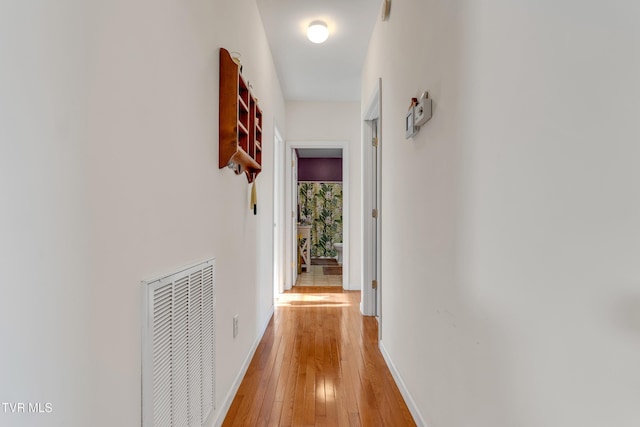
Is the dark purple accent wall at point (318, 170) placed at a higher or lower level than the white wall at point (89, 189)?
higher

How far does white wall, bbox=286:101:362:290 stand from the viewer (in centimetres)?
491

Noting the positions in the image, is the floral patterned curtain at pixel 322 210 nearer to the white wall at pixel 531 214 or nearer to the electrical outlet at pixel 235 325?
the electrical outlet at pixel 235 325

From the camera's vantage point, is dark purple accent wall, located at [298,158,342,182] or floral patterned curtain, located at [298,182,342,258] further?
dark purple accent wall, located at [298,158,342,182]

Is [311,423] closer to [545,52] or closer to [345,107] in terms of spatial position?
[545,52]

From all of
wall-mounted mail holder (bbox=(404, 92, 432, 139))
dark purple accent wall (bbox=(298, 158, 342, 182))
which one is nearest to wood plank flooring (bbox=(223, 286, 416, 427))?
wall-mounted mail holder (bbox=(404, 92, 432, 139))

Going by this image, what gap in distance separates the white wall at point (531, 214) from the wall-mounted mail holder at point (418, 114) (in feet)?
0.16

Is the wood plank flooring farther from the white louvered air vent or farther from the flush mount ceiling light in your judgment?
the flush mount ceiling light

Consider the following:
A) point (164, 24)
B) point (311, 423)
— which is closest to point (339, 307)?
point (311, 423)

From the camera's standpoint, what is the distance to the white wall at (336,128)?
4914mm

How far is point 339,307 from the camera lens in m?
4.00

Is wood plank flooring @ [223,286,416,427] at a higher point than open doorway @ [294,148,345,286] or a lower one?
lower

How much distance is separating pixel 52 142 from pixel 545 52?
1016 millimetres

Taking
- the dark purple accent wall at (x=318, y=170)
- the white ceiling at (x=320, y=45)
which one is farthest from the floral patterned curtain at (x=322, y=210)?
the white ceiling at (x=320, y=45)

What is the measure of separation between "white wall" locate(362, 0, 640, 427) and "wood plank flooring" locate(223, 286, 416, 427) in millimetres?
407
